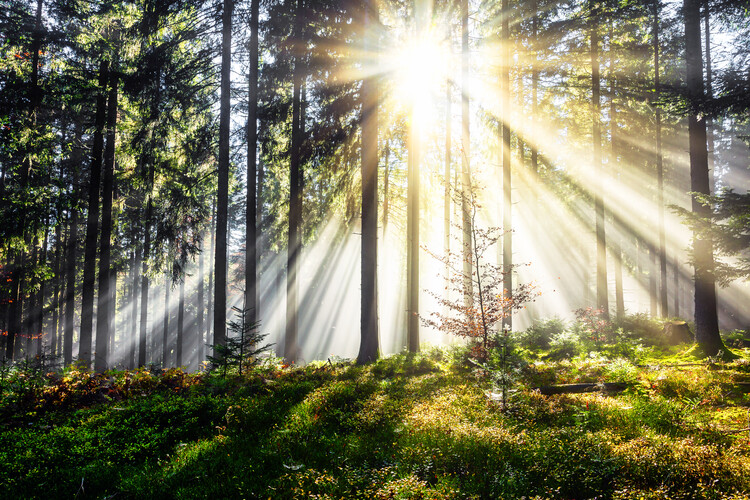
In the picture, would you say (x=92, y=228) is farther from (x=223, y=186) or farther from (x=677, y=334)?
(x=677, y=334)

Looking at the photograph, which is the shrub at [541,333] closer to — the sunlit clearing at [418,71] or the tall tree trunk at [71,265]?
the sunlit clearing at [418,71]

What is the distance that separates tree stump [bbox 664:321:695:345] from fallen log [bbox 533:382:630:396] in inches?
338

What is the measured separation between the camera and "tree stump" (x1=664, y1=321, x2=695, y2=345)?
44.6 feet

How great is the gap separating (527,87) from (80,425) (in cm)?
2082

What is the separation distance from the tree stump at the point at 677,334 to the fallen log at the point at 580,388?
28.2ft

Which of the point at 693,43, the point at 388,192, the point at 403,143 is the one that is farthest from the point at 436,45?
the point at 693,43

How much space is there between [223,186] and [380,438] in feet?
34.2

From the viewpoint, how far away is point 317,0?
12.5m

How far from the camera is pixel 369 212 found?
12.2 metres

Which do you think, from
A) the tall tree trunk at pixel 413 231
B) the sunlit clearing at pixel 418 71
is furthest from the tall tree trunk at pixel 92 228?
the tall tree trunk at pixel 413 231

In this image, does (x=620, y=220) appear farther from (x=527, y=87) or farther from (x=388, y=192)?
(x=388, y=192)

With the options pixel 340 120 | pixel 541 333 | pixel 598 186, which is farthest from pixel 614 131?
pixel 340 120

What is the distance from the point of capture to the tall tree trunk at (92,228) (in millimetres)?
14148

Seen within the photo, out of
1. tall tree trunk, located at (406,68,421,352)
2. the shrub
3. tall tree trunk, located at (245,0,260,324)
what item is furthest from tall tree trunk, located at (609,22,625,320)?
tall tree trunk, located at (245,0,260,324)
